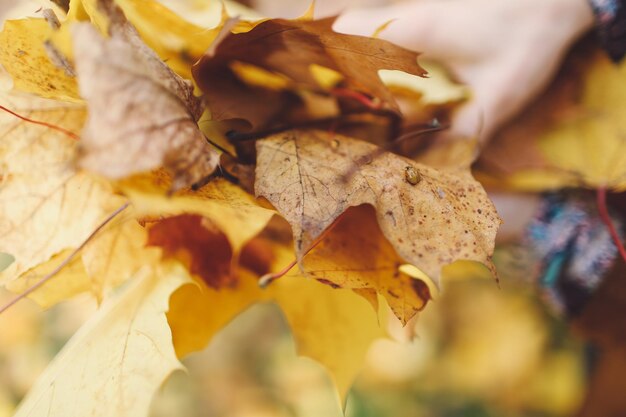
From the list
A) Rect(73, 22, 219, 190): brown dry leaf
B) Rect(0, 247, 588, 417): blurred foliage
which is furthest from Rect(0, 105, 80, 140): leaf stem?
Rect(0, 247, 588, 417): blurred foliage

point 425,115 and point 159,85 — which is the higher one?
point 159,85

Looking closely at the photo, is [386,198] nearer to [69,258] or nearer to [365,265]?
[365,265]

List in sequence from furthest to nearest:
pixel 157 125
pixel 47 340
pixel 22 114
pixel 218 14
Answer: pixel 47 340 < pixel 218 14 < pixel 22 114 < pixel 157 125

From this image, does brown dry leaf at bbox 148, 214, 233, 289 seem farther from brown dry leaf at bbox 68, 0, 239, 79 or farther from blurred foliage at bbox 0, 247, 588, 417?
blurred foliage at bbox 0, 247, 588, 417

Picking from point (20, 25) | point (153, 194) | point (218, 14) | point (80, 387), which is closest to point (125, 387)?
point (80, 387)

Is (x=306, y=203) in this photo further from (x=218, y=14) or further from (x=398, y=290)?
(x=218, y=14)

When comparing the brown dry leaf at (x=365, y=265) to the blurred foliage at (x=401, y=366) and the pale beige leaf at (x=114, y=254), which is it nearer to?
the pale beige leaf at (x=114, y=254)

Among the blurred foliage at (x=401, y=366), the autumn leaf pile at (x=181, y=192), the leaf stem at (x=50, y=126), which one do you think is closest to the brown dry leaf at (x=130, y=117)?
the autumn leaf pile at (x=181, y=192)
